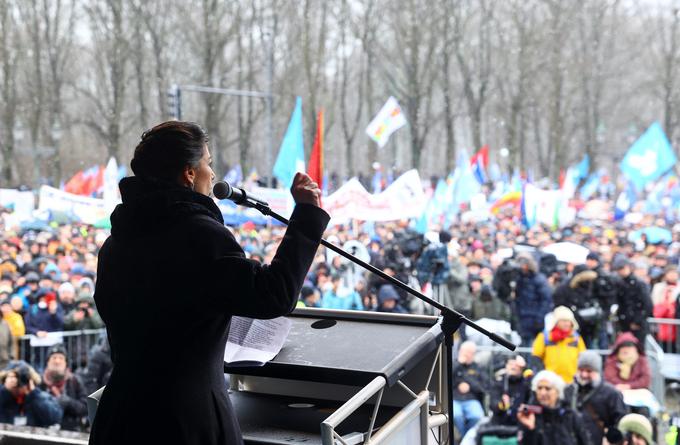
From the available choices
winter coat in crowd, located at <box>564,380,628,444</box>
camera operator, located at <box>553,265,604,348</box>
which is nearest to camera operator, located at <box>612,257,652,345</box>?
camera operator, located at <box>553,265,604,348</box>

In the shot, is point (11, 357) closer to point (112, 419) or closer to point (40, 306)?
point (40, 306)

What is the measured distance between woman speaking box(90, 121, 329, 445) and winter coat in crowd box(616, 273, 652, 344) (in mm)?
6795

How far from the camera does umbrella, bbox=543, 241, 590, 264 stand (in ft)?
31.0

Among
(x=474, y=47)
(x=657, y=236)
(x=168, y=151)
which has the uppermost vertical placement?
A: (x=474, y=47)

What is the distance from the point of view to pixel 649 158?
40.3 ft

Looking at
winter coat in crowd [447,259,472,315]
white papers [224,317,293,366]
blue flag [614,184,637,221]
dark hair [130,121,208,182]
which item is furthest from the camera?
blue flag [614,184,637,221]

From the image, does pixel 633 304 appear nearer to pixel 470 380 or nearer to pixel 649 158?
pixel 470 380

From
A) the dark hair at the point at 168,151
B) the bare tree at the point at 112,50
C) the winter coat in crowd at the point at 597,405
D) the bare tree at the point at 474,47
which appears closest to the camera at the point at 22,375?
the winter coat in crowd at the point at 597,405

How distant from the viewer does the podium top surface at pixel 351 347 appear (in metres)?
1.99

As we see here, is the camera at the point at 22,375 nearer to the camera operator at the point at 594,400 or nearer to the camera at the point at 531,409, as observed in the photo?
the camera at the point at 531,409

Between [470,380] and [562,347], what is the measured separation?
0.93 metres

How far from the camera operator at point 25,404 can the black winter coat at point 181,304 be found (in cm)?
506

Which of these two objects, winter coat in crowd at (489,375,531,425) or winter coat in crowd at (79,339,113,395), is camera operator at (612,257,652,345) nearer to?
winter coat in crowd at (489,375,531,425)

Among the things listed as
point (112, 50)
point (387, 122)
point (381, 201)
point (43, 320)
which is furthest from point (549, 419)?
point (112, 50)
